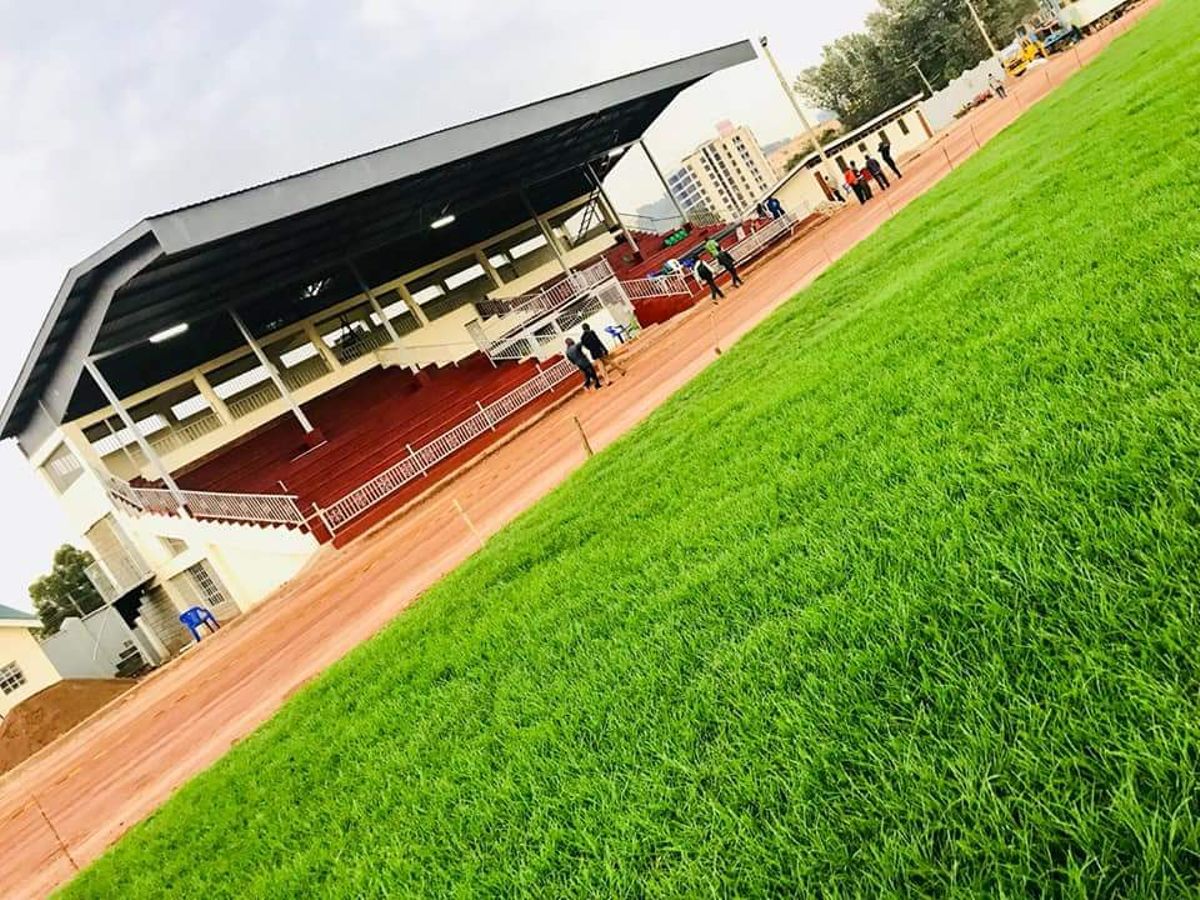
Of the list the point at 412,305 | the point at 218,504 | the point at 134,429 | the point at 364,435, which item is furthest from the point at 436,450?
the point at 412,305

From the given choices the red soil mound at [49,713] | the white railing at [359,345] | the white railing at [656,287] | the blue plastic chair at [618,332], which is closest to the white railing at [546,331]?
the white railing at [656,287]

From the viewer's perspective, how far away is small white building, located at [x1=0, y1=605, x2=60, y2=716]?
31.1 meters

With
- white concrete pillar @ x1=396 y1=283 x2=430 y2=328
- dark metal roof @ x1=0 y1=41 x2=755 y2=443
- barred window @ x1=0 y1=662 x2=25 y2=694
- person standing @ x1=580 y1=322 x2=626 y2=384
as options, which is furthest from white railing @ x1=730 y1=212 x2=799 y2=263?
barred window @ x1=0 y1=662 x2=25 y2=694

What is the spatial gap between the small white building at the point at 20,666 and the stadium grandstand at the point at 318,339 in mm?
3536

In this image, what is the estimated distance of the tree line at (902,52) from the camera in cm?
6800

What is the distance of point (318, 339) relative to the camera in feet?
124

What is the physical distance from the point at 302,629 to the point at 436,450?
363 inches

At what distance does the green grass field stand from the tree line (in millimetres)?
78508

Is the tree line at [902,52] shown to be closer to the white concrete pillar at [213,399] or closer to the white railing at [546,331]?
the white railing at [546,331]

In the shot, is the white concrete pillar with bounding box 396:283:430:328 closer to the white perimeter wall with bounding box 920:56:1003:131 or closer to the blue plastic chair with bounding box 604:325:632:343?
the blue plastic chair with bounding box 604:325:632:343

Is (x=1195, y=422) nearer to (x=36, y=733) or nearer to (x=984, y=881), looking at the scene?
(x=984, y=881)

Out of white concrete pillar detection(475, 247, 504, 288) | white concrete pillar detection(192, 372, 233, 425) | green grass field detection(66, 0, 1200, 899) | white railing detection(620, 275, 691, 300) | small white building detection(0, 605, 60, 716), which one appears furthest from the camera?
white concrete pillar detection(475, 247, 504, 288)

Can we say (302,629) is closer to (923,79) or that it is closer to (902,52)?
(923,79)

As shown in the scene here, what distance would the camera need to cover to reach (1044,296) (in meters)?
4.41
